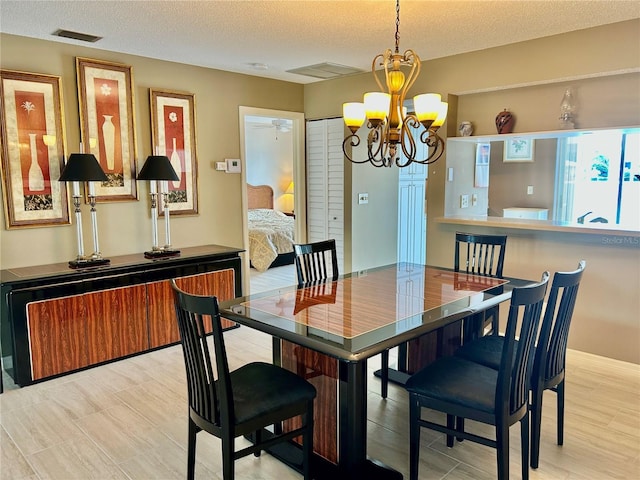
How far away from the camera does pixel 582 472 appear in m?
2.26

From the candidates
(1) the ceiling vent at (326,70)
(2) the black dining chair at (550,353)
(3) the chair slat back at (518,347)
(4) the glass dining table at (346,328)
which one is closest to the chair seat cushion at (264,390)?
(4) the glass dining table at (346,328)

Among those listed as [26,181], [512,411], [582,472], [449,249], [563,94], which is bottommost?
[582,472]

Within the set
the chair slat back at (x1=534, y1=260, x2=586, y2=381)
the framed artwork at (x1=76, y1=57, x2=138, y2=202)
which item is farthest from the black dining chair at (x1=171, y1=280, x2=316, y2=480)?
the framed artwork at (x1=76, y1=57, x2=138, y2=202)

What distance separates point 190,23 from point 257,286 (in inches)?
137

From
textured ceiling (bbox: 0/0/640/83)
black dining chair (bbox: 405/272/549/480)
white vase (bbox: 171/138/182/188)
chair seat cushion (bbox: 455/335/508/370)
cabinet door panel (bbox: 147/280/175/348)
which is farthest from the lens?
white vase (bbox: 171/138/182/188)

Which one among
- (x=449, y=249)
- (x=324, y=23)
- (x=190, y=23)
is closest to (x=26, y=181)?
(x=190, y=23)

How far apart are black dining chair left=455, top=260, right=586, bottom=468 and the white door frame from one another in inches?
120

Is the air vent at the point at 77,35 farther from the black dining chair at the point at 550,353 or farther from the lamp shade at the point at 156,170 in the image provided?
the black dining chair at the point at 550,353

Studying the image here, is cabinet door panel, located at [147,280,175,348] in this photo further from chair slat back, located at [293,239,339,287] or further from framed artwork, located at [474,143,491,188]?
framed artwork, located at [474,143,491,188]

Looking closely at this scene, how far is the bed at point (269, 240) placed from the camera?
22.4ft

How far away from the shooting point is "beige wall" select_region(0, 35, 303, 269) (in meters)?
3.58

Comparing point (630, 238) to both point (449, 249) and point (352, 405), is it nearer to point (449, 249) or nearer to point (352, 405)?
point (449, 249)

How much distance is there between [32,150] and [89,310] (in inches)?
50.8

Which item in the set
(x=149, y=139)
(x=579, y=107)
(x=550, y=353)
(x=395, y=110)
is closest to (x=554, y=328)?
(x=550, y=353)
